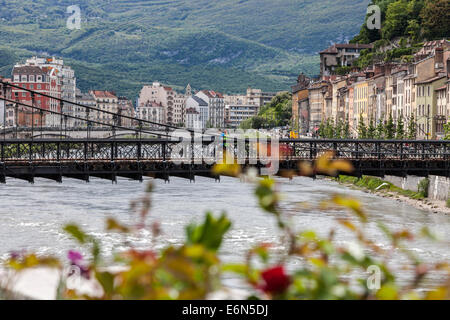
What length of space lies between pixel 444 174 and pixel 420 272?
49.9 m

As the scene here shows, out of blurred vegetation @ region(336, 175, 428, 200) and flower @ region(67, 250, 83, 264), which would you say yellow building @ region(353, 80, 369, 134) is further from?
flower @ region(67, 250, 83, 264)

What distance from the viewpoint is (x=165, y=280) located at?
158 inches

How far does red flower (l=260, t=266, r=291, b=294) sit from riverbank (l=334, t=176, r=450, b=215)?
170 ft

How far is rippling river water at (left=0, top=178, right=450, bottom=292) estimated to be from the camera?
40.5 m

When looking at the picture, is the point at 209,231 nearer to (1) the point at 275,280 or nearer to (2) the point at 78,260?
(1) the point at 275,280

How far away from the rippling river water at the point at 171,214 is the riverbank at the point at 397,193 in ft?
3.84

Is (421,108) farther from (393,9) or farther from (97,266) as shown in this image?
(97,266)

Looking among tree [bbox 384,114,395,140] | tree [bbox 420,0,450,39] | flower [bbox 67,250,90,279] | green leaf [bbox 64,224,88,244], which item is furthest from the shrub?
tree [bbox 420,0,450,39]

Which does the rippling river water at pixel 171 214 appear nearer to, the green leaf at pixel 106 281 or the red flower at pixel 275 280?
the green leaf at pixel 106 281

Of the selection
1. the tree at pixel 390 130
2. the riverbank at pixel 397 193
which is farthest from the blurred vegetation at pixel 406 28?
the riverbank at pixel 397 193

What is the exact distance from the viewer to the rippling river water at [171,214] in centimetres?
4047
